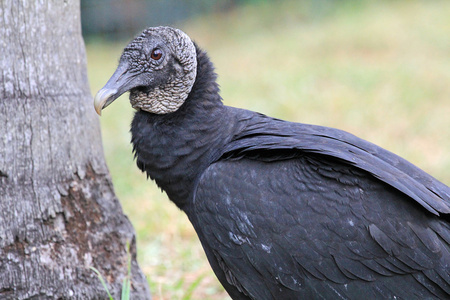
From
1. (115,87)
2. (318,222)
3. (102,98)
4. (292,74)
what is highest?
(292,74)

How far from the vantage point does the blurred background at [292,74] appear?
476 centimetres

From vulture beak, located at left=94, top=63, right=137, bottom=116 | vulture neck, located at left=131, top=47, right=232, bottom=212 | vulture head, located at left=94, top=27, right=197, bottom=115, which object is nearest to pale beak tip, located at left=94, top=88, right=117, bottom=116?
vulture beak, located at left=94, top=63, right=137, bottom=116

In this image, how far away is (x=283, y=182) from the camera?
8.41 ft

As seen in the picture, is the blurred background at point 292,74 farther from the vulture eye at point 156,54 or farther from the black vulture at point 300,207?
the vulture eye at point 156,54

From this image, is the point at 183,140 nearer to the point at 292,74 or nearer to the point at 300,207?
the point at 300,207

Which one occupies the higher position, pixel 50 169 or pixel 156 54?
pixel 156 54

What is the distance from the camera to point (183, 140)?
2.89 metres

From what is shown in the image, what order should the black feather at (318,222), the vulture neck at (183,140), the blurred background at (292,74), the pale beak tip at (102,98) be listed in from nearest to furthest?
the black feather at (318,222)
the pale beak tip at (102,98)
the vulture neck at (183,140)
the blurred background at (292,74)

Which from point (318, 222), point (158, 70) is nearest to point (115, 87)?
point (158, 70)

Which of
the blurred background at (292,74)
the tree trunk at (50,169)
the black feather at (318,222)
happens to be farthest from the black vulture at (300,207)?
the blurred background at (292,74)

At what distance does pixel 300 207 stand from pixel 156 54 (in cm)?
114

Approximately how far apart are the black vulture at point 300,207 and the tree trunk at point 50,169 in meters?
0.33

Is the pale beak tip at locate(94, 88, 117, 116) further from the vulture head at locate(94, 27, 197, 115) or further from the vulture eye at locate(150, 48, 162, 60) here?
the vulture eye at locate(150, 48, 162, 60)

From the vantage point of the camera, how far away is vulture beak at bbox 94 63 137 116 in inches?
106
